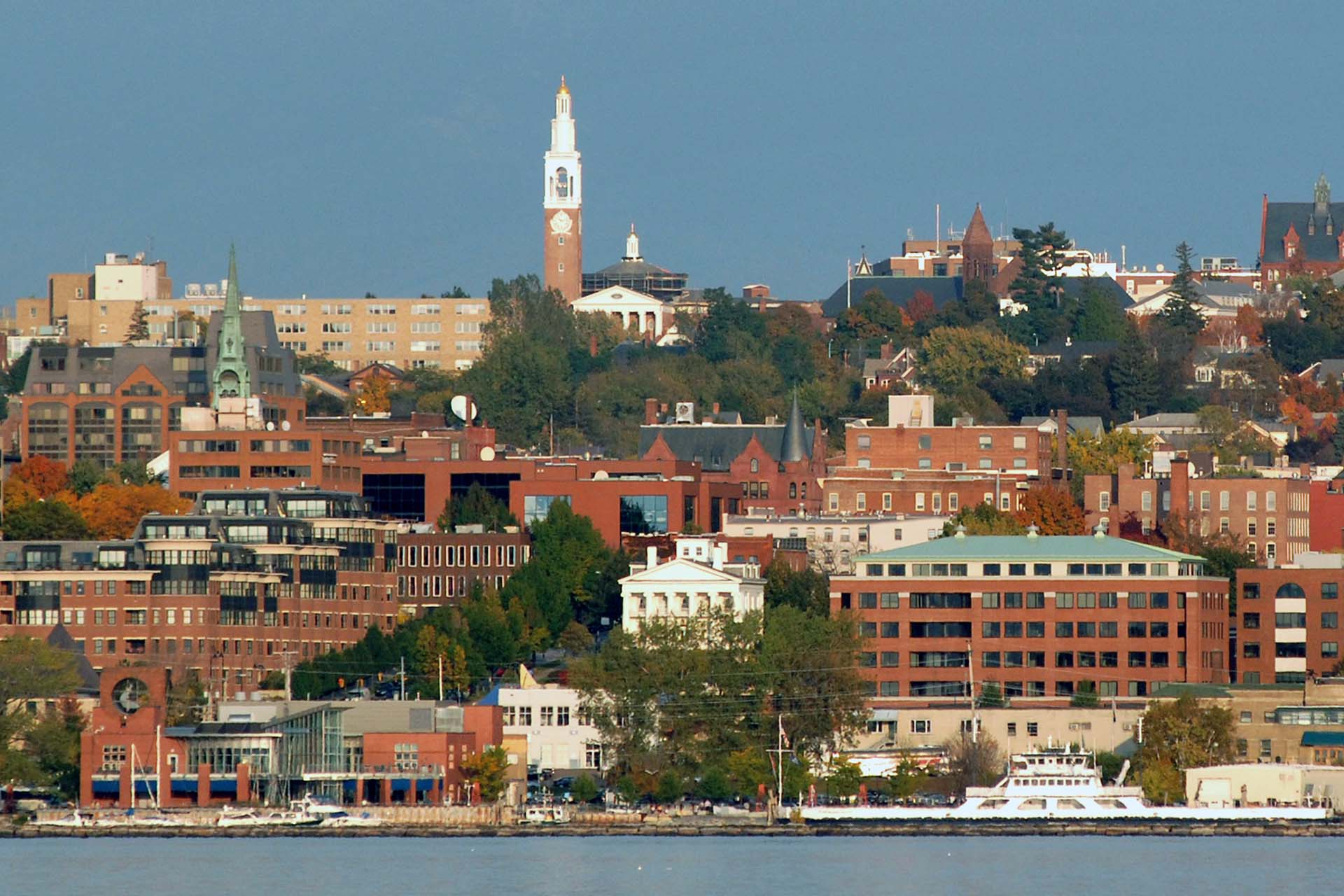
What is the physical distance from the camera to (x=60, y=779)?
159375 millimetres

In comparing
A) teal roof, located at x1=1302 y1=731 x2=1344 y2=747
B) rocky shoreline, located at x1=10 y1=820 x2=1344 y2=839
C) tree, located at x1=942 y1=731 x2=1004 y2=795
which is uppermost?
teal roof, located at x1=1302 y1=731 x2=1344 y2=747

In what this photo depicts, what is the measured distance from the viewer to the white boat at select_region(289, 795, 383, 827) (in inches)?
6122

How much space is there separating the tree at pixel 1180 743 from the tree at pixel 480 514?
4643cm

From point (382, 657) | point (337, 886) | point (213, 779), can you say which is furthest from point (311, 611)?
point (337, 886)

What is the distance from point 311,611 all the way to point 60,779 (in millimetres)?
27107

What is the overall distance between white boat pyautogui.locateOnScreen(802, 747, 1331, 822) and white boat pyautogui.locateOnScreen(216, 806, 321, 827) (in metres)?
19.6

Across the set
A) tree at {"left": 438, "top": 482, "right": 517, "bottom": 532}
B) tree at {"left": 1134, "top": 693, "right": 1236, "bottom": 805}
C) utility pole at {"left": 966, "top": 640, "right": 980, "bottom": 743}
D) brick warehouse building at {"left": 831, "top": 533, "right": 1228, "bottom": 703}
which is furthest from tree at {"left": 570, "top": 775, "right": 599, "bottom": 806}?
tree at {"left": 438, "top": 482, "right": 517, "bottom": 532}

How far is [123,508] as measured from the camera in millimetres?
196875

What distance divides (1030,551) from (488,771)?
93.4 feet

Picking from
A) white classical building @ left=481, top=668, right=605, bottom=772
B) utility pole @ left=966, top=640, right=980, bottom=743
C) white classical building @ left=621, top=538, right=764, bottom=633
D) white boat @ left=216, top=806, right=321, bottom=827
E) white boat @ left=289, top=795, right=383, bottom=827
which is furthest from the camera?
white classical building @ left=621, top=538, right=764, bottom=633

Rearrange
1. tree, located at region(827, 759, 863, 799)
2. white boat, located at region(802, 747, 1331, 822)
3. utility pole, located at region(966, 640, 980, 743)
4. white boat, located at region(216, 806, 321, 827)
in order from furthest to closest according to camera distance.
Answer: utility pole, located at region(966, 640, 980, 743), tree, located at region(827, 759, 863, 799), white boat, located at region(802, 747, 1331, 822), white boat, located at region(216, 806, 321, 827)

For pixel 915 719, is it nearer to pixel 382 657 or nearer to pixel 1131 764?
pixel 1131 764

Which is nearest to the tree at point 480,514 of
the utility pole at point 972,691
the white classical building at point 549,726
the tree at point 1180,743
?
the white classical building at point 549,726

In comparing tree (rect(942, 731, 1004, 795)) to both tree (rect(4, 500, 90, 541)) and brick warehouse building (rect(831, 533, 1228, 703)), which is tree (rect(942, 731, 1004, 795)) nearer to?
brick warehouse building (rect(831, 533, 1228, 703))
